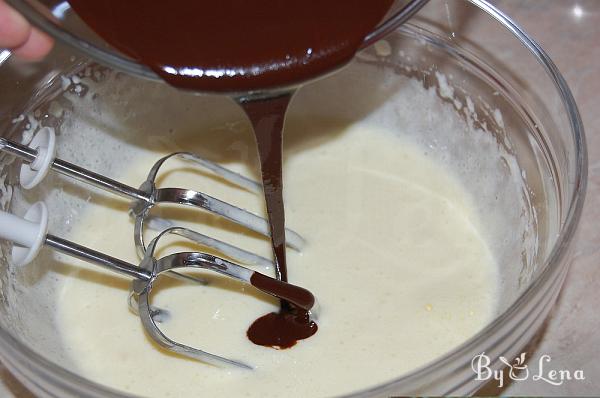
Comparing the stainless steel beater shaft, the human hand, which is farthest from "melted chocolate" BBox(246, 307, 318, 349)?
the human hand

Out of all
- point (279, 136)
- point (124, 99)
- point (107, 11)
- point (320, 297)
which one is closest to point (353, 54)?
point (279, 136)

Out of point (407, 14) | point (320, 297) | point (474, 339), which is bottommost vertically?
point (474, 339)

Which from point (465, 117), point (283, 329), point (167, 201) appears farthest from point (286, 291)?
point (465, 117)

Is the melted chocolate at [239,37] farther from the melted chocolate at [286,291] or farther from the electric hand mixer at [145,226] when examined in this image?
the melted chocolate at [286,291]

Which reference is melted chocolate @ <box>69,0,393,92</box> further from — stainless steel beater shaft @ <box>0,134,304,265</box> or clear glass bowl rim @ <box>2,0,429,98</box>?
stainless steel beater shaft @ <box>0,134,304,265</box>

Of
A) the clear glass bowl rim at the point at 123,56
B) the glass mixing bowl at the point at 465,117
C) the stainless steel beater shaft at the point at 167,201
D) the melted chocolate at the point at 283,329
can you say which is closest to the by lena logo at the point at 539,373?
the glass mixing bowl at the point at 465,117

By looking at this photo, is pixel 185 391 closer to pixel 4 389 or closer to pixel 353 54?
pixel 4 389
